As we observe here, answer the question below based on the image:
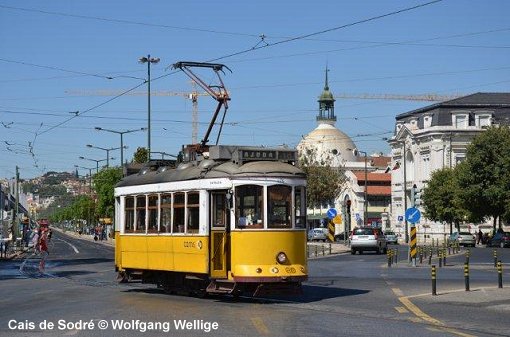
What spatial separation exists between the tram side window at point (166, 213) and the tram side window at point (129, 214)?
198 cm

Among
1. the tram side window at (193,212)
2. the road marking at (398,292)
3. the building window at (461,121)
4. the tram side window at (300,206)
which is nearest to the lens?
the tram side window at (300,206)

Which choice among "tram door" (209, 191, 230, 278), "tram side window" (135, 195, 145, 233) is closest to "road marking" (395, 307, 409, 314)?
"tram door" (209, 191, 230, 278)

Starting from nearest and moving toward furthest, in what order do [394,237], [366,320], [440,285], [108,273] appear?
[366,320] < [440,285] < [108,273] < [394,237]

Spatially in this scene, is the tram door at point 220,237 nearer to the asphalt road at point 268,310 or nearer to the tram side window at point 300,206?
the asphalt road at point 268,310

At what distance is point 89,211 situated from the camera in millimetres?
143500

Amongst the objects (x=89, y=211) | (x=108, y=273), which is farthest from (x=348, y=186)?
(x=108, y=273)

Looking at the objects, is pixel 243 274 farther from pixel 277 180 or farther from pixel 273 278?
pixel 277 180

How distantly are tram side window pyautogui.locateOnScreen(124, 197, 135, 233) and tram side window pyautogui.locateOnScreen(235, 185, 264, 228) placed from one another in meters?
5.07

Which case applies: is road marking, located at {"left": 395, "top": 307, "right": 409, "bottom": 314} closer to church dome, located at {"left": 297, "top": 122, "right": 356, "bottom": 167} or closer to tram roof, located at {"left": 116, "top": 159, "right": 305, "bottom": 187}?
tram roof, located at {"left": 116, "top": 159, "right": 305, "bottom": 187}

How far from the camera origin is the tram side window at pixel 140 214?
81.0 ft

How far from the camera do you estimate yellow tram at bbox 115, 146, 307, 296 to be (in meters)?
20.9

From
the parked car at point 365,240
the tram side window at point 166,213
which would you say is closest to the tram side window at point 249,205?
the tram side window at point 166,213

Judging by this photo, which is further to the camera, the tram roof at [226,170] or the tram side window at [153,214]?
the tram side window at [153,214]

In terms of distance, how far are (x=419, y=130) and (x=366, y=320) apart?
9274cm
